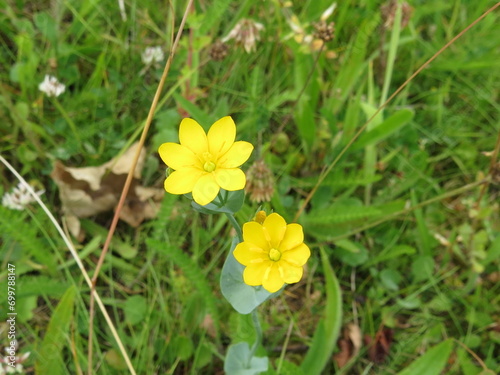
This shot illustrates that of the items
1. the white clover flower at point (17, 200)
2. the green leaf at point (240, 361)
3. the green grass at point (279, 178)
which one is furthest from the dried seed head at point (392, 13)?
the white clover flower at point (17, 200)

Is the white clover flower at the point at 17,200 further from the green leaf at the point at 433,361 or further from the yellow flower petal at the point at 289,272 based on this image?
the green leaf at the point at 433,361

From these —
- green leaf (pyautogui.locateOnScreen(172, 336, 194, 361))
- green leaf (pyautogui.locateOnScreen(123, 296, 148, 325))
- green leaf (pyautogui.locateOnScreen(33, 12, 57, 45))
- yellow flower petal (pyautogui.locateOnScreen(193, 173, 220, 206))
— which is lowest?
green leaf (pyautogui.locateOnScreen(172, 336, 194, 361))

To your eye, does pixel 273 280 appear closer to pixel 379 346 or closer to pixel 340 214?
pixel 340 214

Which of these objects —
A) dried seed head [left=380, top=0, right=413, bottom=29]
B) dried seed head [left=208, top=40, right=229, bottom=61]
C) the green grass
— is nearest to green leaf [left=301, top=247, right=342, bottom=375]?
the green grass

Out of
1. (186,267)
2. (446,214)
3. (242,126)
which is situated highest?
(242,126)

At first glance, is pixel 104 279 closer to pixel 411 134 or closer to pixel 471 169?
pixel 411 134

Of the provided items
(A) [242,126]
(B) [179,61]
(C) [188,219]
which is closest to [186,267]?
(C) [188,219]

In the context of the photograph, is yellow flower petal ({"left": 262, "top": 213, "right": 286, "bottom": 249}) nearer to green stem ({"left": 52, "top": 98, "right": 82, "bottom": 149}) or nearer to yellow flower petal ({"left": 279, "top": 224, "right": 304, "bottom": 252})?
yellow flower petal ({"left": 279, "top": 224, "right": 304, "bottom": 252})
